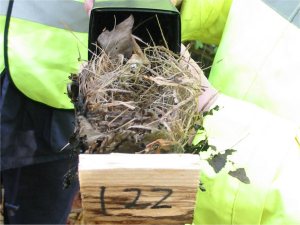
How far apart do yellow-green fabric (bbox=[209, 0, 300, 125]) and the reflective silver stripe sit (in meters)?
0.52

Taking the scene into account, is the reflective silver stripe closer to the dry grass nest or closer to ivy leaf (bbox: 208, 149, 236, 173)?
the dry grass nest

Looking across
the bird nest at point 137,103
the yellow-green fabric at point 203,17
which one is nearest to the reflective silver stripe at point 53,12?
the yellow-green fabric at point 203,17

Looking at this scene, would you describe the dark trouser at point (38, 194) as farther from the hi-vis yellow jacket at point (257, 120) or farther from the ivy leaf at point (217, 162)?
the ivy leaf at point (217, 162)

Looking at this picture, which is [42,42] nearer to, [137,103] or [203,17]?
[203,17]

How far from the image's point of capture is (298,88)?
1.00 m

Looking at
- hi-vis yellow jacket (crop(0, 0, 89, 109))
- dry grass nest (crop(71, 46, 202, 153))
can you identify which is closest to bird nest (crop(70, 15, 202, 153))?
dry grass nest (crop(71, 46, 202, 153))

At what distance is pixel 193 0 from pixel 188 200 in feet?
2.59

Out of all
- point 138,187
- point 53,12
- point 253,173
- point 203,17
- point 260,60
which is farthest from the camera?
point 53,12

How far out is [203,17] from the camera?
1.30 m

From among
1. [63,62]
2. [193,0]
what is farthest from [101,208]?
[63,62]

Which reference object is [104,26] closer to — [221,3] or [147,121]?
[147,121]

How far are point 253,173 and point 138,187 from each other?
12.3 inches

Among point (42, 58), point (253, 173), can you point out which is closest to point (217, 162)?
point (253, 173)

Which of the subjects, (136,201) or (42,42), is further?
(42,42)
